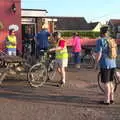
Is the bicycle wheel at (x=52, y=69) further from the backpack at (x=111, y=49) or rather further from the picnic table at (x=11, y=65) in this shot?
the backpack at (x=111, y=49)

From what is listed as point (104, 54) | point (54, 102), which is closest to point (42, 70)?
point (54, 102)

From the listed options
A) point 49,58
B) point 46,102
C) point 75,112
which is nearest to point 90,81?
point 49,58

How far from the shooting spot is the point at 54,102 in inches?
436

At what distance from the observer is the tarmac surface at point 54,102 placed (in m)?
9.44

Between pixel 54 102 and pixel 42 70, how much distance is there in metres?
2.80

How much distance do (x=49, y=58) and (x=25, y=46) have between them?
27.3 ft

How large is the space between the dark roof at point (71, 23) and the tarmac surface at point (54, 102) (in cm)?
5919

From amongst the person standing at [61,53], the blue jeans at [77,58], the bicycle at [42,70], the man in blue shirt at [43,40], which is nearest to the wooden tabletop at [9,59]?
the bicycle at [42,70]

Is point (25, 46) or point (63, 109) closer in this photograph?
point (63, 109)

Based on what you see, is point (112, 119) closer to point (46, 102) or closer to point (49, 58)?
point (46, 102)

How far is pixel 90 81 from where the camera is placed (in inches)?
596

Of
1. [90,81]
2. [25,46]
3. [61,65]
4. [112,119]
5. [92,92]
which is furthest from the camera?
[25,46]

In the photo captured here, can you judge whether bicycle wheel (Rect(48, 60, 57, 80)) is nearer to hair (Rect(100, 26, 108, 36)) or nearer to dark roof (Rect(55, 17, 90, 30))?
hair (Rect(100, 26, 108, 36))

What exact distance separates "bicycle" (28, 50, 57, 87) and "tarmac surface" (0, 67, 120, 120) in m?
0.20
